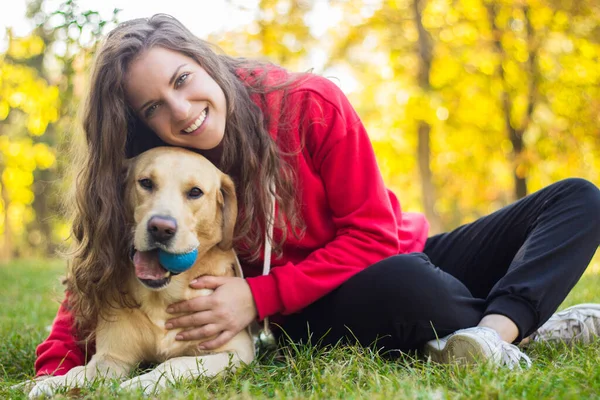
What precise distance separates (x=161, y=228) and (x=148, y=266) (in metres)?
0.22

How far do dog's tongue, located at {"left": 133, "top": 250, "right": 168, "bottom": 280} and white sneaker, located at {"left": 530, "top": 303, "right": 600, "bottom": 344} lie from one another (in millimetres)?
1757

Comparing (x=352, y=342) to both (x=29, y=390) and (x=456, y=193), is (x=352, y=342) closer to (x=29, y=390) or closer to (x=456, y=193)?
(x=29, y=390)

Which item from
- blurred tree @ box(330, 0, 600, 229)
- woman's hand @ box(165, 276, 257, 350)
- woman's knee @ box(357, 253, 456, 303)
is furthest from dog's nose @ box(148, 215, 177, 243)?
blurred tree @ box(330, 0, 600, 229)

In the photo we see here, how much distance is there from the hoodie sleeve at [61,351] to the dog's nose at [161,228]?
0.77 metres

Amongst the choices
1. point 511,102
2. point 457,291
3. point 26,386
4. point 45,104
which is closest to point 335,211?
point 457,291

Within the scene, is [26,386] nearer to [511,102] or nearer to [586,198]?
[586,198]

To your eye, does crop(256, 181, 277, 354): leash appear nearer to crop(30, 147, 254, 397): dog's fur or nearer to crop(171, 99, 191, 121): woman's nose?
crop(30, 147, 254, 397): dog's fur

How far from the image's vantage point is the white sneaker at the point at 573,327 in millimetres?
2879

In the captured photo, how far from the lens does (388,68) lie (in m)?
11.2

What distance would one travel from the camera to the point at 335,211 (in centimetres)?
303

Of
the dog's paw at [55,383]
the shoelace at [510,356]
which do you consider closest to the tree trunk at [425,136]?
the shoelace at [510,356]

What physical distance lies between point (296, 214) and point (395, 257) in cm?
53

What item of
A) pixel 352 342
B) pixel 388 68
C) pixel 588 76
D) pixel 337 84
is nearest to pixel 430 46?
pixel 388 68

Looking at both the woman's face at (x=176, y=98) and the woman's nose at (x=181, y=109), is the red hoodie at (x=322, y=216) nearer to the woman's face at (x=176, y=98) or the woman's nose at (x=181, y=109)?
the woman's face at (x=176, y=98)
